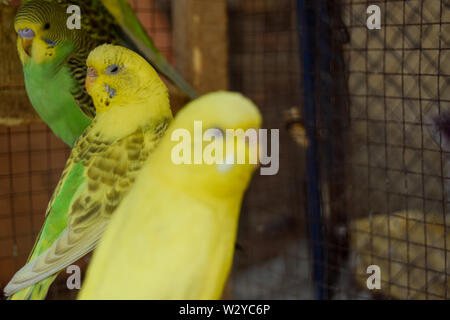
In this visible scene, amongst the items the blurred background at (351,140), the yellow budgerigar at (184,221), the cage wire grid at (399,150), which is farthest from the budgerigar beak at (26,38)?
the cage wire grid at (399,150)

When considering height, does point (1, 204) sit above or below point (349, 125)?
below

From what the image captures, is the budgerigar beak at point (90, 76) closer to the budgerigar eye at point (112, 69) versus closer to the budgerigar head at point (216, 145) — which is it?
the budgerigar eye at point (112, 69)

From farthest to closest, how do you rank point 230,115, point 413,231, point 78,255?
point 413,231 < point 78,255 < point 230,115

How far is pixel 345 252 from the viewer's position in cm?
139

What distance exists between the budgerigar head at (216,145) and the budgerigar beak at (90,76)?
170 mm

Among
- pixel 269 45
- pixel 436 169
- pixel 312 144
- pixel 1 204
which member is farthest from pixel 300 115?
pixel 1 204

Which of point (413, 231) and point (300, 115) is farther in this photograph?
point (300, 115)

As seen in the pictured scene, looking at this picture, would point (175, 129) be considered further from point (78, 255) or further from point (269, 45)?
point (269, 45)

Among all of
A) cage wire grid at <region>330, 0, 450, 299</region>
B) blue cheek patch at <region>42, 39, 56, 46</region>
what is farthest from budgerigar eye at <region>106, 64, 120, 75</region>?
cage wire grid at <region>330, 0, 450, 299</region>

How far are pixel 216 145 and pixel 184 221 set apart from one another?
3.1 inches

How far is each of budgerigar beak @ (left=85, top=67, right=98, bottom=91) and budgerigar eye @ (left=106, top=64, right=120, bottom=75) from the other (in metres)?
0.02

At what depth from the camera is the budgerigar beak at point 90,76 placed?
63 centimetres

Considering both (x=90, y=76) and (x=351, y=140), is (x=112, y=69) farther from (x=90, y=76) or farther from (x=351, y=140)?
(x=351, y=140)
